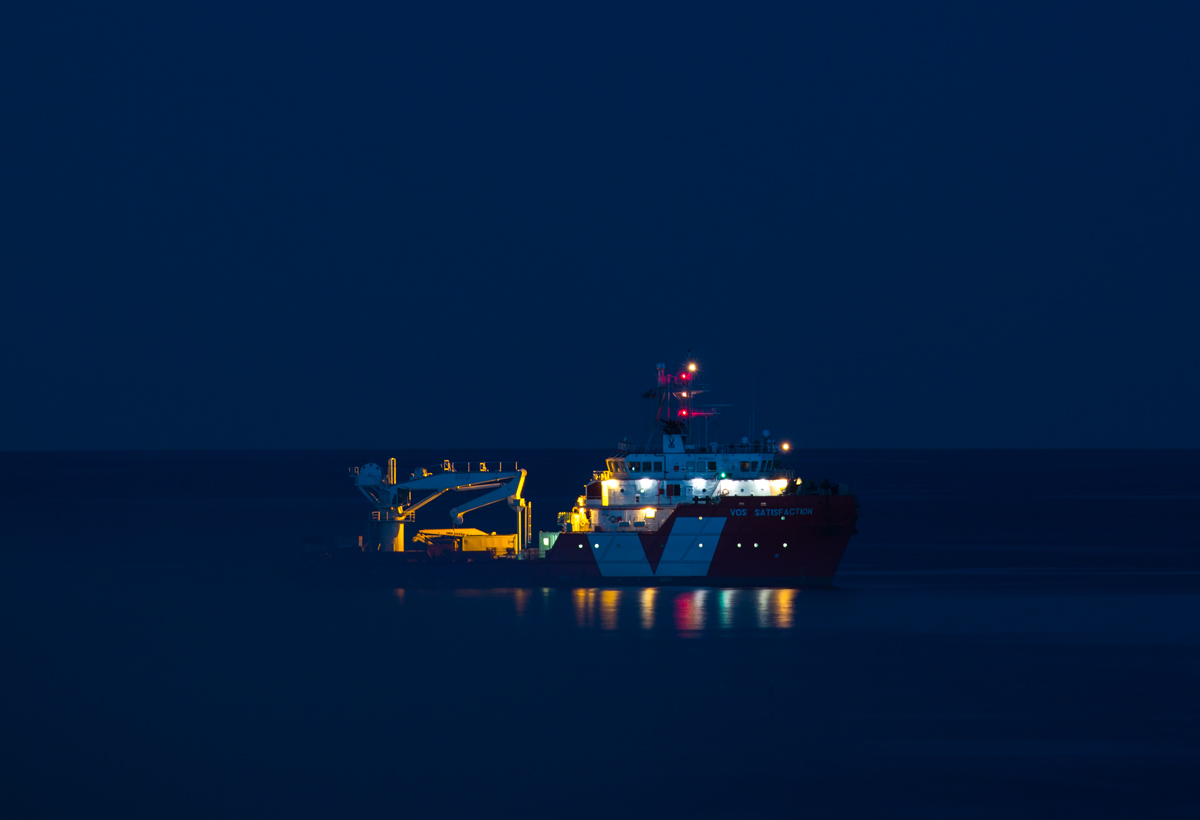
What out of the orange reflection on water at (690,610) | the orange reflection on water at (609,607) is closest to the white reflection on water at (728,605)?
the orange reflection on water at (690,610)

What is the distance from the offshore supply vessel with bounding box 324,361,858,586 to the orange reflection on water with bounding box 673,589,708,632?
4.01 feet

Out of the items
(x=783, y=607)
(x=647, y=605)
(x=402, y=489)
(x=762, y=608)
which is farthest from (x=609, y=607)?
(x=402, y=489)

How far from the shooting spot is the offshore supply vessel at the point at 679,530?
46062 mm

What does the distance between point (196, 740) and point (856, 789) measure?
42.8 ft

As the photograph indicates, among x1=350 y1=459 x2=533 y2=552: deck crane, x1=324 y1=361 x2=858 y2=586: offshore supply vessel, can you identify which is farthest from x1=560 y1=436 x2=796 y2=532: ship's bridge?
x1=350 y1=459 x2=533 y2=552: deck crane

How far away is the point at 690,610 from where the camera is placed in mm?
43000

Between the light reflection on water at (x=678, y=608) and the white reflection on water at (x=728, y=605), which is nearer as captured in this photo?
the light reflection on water at (x=678, y=608)

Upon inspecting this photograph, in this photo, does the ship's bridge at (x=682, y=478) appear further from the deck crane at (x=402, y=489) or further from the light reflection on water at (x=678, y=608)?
the deck crane at (x=402, y=489)

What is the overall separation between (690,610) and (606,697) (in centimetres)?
1128

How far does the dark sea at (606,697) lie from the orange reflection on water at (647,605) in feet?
0.63

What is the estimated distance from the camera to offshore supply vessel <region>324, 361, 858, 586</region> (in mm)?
46062

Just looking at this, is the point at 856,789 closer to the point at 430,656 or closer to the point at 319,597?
the point at 430,656

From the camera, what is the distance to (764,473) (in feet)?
156

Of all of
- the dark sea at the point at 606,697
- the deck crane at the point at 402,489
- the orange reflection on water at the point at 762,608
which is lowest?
→ the dark sea at the point at 606,697
